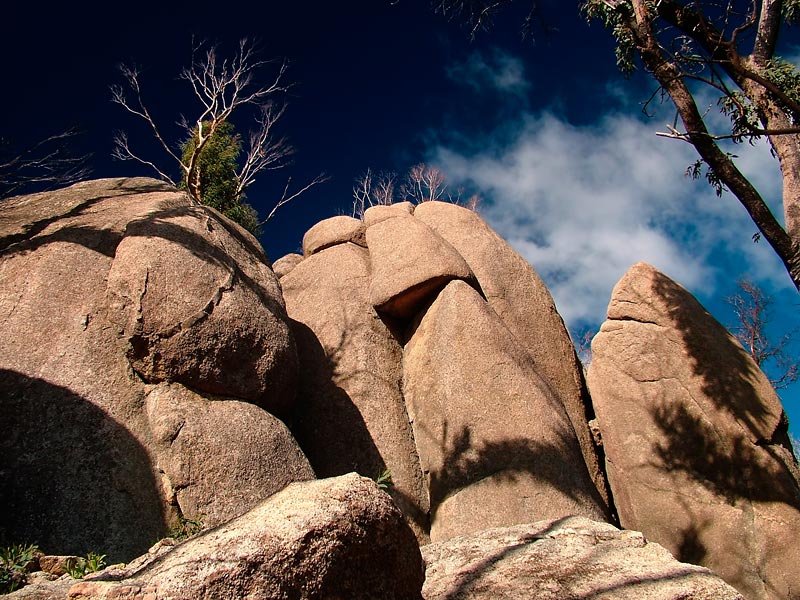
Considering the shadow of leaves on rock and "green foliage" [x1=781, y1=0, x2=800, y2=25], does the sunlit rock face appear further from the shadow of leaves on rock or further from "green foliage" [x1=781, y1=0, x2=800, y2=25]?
"green foliage" [x1=781, y1=0, x2=800, y2=25]

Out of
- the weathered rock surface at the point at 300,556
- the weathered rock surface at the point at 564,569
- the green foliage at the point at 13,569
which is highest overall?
the green foliage at the point at 13,569

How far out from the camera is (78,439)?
236 inches

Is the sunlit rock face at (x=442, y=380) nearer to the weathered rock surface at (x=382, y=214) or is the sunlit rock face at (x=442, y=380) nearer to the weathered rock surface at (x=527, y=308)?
the weathered rock surface at (x=527, y=308)

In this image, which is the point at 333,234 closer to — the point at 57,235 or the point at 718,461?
the point at 57,235

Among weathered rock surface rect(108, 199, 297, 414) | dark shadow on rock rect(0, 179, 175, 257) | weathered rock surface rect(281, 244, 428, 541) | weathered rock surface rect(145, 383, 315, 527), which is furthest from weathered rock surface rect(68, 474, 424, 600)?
dark shadow on rock rect(0, 179, 175, 257)

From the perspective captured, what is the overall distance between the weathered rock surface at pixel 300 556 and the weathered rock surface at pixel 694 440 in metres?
7.04

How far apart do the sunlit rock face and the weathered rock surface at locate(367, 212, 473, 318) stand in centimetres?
2

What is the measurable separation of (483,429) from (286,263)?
623 centimetres

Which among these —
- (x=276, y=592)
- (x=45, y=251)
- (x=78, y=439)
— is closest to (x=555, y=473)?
(x=78, y=439)

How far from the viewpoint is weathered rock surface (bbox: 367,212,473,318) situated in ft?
32.2

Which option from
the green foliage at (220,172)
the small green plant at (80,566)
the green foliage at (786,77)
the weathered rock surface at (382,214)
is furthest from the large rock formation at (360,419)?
the green foliage at (220,172)

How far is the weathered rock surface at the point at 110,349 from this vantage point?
568 cm

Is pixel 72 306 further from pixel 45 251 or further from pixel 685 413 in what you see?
pixel 685 413

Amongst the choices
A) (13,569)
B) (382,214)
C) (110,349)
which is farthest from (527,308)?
(13,569)
